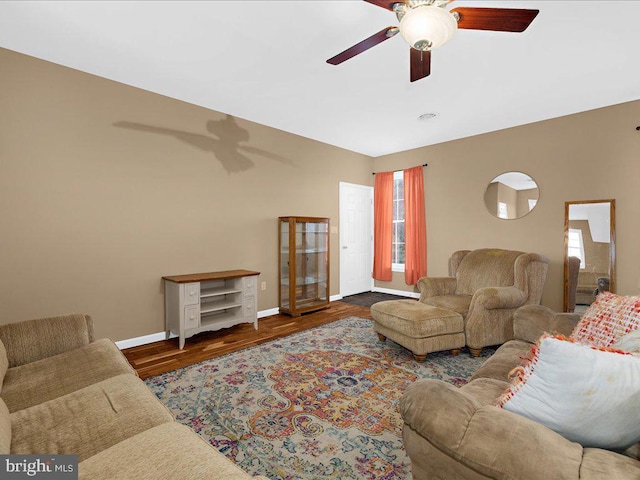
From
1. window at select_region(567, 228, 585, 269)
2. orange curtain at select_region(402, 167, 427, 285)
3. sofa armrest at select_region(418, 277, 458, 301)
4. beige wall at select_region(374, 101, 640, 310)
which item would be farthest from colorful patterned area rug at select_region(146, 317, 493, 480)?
orange curtain at select_region(402, 167, 427, 285)

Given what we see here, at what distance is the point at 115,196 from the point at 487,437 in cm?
351

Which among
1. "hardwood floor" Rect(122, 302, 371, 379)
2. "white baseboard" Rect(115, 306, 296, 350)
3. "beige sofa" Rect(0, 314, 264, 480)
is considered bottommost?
"hardwood floor" Rect(122, 302, 371, 379)

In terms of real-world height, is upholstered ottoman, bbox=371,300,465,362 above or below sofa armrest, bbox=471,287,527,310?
below

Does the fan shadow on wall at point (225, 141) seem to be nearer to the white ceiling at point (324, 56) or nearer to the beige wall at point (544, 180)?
the white ceiling at point (324, 56)

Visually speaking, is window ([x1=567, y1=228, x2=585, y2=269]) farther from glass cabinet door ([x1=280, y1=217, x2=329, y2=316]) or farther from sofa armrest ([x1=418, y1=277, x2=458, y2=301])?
glass cabinet door ([x1=280, y1=217, x2=329, y2=316])

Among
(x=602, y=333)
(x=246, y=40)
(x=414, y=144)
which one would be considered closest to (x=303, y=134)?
(x=414, y=144)

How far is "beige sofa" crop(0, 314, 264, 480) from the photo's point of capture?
92 centimetres

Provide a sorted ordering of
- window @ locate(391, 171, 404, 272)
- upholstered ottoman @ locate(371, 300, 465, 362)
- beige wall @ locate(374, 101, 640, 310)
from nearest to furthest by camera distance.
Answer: upholstered ottoman @ locate(371, 300, 465, 362) < beige wall @ locate(374, 101, 640, 310) < window @ locate(391, 171, 404, 272)

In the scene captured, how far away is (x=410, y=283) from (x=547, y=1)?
4.16 metres

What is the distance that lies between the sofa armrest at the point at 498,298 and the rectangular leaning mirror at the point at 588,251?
58.4 inches

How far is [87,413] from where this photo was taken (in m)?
1.25

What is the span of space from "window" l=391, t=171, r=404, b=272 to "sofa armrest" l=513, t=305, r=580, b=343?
3588 millimetres

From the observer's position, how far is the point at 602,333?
4.28 ft

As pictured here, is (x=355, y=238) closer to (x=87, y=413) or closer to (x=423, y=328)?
(x=423, y=328)
